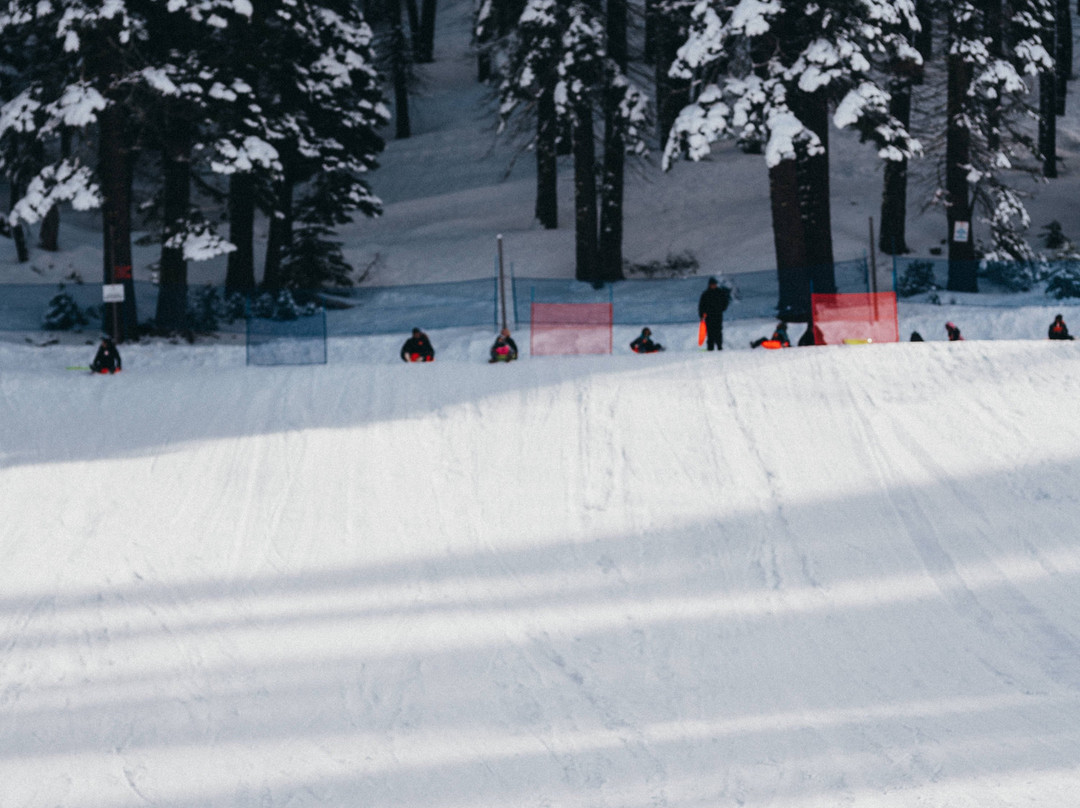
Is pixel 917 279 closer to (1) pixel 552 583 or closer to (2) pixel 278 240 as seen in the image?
(1) pixel 552 583

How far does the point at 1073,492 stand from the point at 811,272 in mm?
9886

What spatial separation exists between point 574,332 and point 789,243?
4.86m

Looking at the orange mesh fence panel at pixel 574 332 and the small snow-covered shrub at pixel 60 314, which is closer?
the orange mesh fence panel at pixel 574 332

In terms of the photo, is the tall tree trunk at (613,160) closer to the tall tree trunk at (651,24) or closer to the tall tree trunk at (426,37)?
the tall tree trunk at (651,24)

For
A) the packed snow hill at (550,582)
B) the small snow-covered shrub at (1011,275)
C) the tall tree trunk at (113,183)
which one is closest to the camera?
the packed snow hill at (550,582)

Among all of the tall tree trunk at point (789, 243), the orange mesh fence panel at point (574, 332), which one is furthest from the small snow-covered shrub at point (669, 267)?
the orange mesh fence panel at point (574, 332)

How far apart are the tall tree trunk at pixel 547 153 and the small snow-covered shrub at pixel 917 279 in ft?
28.4

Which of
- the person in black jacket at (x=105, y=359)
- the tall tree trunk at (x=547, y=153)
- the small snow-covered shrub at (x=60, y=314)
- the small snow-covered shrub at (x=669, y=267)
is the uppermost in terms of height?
the tall tree trunk at (x=547, y=153)

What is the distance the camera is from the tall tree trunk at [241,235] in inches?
1053

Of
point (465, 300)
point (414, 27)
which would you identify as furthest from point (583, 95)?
point (414, 27)

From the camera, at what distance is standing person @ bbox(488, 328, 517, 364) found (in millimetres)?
17891

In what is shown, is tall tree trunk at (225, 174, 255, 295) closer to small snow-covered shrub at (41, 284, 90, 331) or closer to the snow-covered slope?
small snow-covered shrub at (41, 284, 90, 331)

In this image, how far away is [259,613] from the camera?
1036 centimetres

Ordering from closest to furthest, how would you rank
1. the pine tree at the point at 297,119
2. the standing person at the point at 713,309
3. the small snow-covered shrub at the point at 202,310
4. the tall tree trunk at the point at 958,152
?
the standing person at the point at 713,309 < the small snow-covered shrub at the point at 202,310 < the pine tree at the point at 297,119 < the tall tree trunk at the point at 958,152
